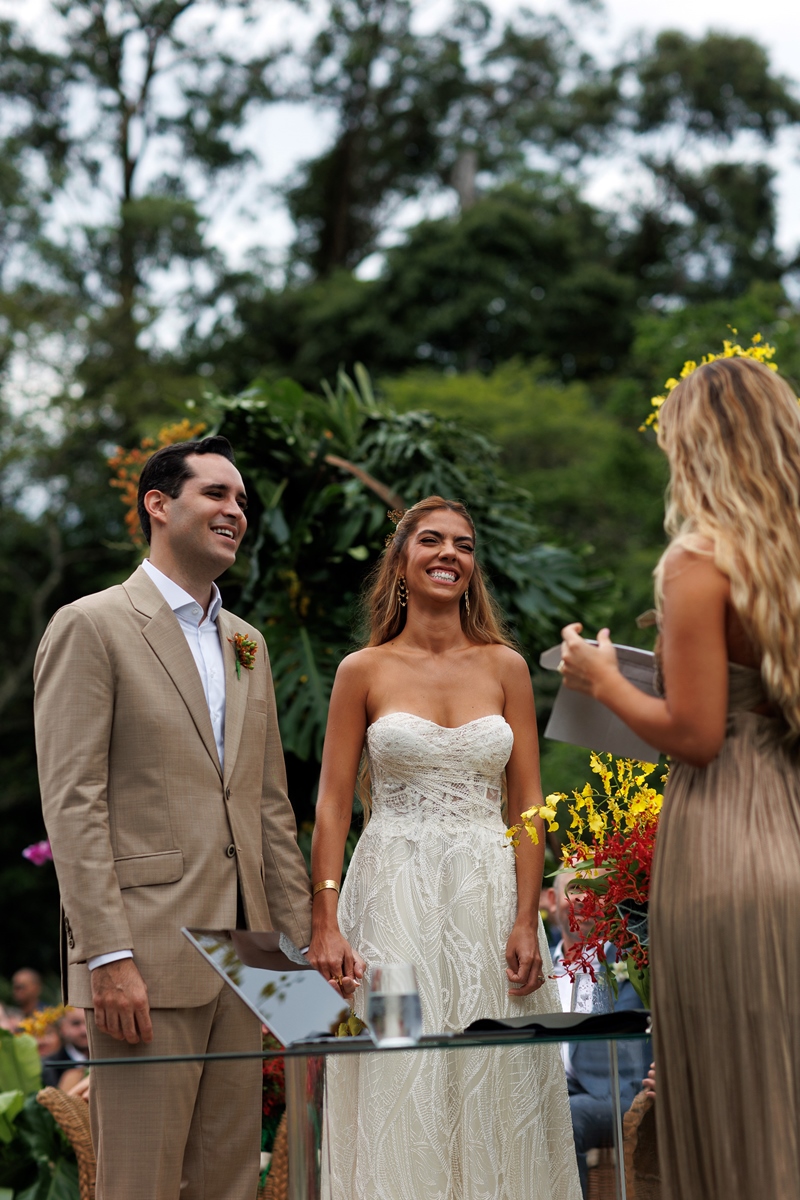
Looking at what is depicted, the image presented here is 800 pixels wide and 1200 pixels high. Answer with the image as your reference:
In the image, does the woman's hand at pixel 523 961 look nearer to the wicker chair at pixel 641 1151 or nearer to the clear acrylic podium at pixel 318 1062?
the clear acrylic podium at pixel 318 1062

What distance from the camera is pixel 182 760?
3.30 meters

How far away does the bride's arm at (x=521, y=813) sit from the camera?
3.69 metres

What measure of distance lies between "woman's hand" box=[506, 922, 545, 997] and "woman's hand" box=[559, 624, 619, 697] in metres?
1.19

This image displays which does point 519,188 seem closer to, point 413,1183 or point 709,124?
point 709,124

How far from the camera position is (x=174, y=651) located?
340cm

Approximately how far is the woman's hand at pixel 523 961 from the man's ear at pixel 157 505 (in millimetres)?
1507

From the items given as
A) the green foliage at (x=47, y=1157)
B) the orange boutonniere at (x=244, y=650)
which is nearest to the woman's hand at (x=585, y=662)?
the orange boutonniere at (x=244, y=650)

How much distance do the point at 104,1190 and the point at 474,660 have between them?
5.94 ft

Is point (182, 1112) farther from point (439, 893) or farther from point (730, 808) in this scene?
point (730, 808)

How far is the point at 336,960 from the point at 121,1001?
0.75 metres

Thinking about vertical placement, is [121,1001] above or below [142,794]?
below

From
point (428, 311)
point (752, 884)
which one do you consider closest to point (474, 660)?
point (752, 884)

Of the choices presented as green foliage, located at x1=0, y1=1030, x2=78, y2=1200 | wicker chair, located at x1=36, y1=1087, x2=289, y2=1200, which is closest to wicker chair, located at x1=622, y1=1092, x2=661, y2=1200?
wicker chair, located at x1=36, y1=1087, x2=289, y2=1200

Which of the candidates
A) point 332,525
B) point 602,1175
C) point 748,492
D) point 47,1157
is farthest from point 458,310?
point 748,492
